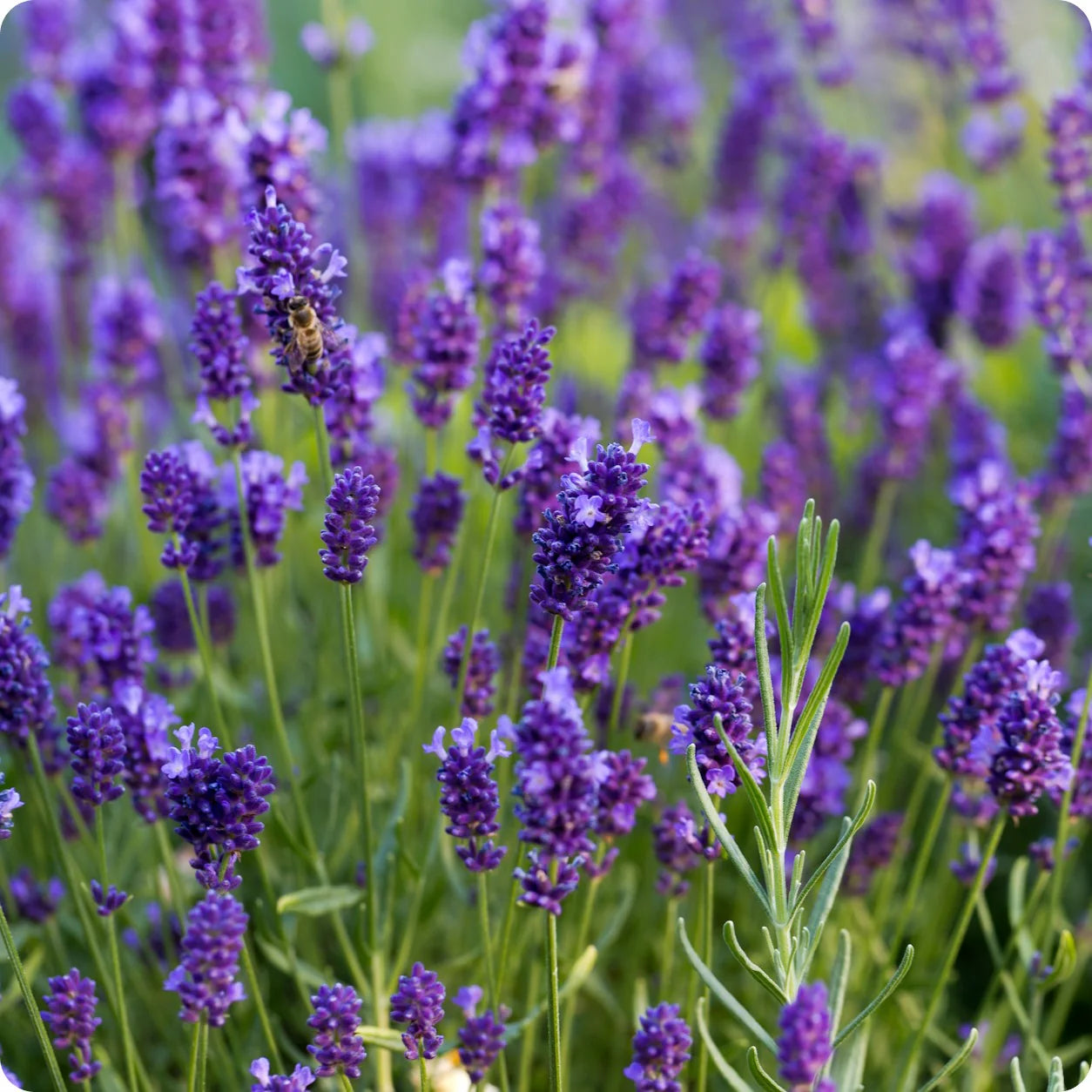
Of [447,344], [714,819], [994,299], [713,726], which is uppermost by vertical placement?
[994,299]

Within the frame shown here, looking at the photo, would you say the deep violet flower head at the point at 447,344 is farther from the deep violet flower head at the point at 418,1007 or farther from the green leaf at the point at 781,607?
the deep violet flower head at the point at 418,1007

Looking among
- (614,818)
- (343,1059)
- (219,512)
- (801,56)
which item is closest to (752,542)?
(614,818)

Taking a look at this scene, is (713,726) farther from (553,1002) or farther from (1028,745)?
(1028,745)

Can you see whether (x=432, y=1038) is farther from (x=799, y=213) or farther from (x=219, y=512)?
(x=799, y=213)

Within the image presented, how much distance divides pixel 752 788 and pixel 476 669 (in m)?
0.62

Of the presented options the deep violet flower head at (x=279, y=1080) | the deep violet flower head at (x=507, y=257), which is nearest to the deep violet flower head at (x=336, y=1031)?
the deep violet flower head at (x=279, y=1080)

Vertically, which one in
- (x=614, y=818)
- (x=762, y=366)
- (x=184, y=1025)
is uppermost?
(x=762, y=366)

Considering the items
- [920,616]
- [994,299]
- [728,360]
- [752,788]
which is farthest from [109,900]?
[994,299]

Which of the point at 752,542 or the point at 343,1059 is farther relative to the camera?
the point at 752,542

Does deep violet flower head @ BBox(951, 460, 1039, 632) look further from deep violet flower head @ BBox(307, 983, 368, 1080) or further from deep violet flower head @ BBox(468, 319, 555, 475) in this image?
deep violet flower head @ BBox(307, 983, 368, 1080)

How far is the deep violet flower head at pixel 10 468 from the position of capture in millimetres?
2049

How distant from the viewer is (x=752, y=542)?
2119 mm

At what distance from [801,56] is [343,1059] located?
402 centimetres

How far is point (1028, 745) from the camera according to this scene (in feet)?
5.46
